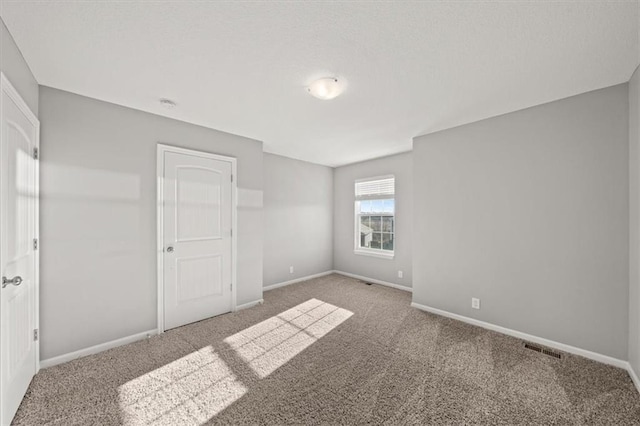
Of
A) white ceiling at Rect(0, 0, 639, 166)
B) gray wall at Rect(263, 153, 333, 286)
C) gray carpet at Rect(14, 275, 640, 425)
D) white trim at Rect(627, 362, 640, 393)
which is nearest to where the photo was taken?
white ceiling at Rect(0, 0, 639, 166)

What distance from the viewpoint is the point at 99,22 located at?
5.12 feet

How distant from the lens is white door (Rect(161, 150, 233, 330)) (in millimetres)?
3023

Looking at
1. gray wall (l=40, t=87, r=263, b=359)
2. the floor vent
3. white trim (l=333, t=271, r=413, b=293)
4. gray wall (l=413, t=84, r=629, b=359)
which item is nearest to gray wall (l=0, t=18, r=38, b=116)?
gray wall (l=40, t=87, r=263, b=359)

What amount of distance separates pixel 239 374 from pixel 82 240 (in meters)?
1.96

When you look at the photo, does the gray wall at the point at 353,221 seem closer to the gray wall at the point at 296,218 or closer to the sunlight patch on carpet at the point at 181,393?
the gray wall at the point at 296,218

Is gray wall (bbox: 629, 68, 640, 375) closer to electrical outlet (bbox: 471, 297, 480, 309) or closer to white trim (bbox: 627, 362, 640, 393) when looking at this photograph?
white trim (bbox: 627, 362, 640, 393)

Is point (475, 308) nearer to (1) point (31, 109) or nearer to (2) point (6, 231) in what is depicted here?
(2) point (6, 231)

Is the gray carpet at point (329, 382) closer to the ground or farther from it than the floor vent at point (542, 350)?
closer to the ground

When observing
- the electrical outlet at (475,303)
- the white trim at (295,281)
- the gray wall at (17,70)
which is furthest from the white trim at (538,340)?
the gray wall at (17,70)

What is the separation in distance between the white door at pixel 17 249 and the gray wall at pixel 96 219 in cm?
16

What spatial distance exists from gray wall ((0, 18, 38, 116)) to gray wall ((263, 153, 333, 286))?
9.48 feet

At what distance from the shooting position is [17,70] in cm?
179

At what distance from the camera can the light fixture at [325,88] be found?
2.18 metres

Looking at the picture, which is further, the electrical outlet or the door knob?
the electrical outlet
